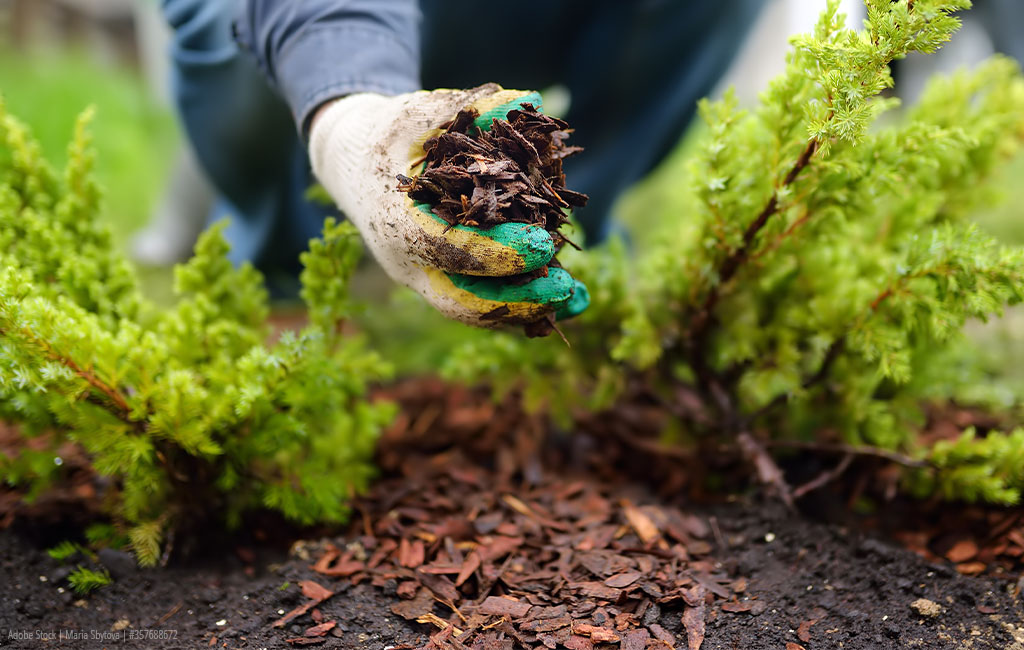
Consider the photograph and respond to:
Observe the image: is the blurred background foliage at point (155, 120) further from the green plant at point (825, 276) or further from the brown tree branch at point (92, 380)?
the brown tree branch at point (92, 380)

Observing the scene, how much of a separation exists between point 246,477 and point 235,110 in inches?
62.9

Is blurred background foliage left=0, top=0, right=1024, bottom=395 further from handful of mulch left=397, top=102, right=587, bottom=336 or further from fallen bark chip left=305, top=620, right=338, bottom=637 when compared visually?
fallen bark chip left=305, top=620, right=338, bottom=637

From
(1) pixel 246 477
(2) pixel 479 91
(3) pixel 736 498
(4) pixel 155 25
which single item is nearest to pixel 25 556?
(1) pixel 246 477

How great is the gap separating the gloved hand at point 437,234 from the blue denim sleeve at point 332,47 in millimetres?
174

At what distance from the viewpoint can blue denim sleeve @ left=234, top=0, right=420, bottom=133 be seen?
155 centimetres

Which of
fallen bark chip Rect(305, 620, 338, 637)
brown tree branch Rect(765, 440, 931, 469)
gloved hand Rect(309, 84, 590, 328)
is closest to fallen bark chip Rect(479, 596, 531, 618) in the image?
fallen bark chip Rect(305, 620, 338, 637)

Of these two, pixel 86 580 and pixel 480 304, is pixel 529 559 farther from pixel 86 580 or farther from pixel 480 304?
pixel 86 580

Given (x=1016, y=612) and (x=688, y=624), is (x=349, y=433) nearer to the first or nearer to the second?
(x=688, y=624)

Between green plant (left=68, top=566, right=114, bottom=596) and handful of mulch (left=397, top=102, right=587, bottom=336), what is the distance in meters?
1.05

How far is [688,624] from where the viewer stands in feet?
4.42

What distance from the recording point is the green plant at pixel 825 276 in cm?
142

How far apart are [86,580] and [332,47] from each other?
1.28 m

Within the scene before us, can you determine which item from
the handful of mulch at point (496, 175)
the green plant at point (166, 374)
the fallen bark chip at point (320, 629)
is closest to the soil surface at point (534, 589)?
the fallen bark chip at point (320, 629)

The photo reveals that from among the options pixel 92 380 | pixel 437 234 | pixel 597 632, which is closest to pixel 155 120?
pixel 92 380
